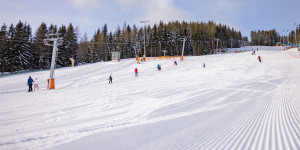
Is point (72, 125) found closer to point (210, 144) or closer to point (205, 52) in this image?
point (210, 144)

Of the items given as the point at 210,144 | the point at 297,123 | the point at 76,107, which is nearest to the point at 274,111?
the point at 297,123

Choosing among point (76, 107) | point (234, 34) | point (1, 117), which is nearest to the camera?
point (1, 117)

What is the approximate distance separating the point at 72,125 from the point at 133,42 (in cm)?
6824

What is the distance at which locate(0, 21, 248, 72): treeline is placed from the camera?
37875 millimetres

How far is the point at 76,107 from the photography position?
7.25m

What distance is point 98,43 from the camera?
62.5 meters

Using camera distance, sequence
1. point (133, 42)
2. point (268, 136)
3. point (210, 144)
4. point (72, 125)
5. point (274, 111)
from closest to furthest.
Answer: point (210, 144)
point (268, 136)
point (72, 125)
point (274, 111)
point (133, 42)

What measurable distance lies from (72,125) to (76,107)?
2.42 metres

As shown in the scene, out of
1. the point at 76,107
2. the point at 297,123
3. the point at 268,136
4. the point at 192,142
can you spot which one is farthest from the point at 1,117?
the point at 297,123

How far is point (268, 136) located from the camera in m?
4.21

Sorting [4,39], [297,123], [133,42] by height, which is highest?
[133,42]

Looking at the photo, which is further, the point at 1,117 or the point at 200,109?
the point at 200,109

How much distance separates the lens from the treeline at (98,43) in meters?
37.9

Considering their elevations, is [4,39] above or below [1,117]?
above
